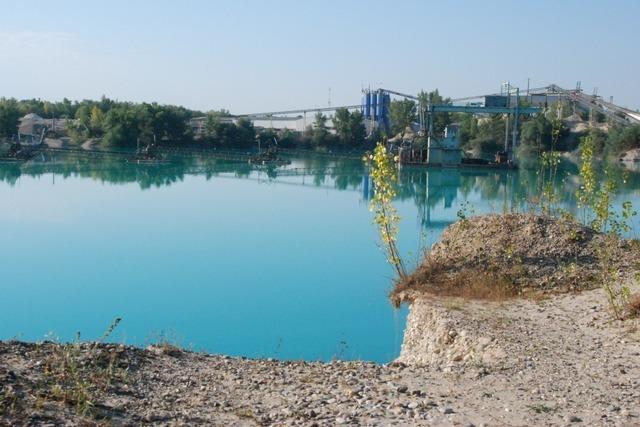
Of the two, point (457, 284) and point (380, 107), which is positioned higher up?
point (380, 107)

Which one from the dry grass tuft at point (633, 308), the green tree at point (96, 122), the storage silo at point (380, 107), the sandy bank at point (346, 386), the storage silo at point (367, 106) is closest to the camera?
the sandy bank at point (346, 386)

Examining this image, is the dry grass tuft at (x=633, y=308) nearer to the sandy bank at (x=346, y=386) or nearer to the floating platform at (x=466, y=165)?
the sandy bank at (x=346, y=386)

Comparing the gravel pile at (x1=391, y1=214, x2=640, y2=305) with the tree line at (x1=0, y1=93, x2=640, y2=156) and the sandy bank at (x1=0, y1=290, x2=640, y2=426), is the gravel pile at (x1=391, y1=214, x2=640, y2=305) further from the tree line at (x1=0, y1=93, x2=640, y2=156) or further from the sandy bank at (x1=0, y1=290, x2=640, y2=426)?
the tree line at (x1=0, y1=93, x2=640, y2=156)

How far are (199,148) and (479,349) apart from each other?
43045 mm

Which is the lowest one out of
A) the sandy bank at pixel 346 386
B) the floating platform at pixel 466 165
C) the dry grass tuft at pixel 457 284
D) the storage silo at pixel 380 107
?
the dry grass tuft at pixel 457 284

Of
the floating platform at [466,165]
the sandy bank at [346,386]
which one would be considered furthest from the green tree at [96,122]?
the sandy bank at [346,386]

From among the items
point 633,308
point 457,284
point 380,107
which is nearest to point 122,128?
point 380,107

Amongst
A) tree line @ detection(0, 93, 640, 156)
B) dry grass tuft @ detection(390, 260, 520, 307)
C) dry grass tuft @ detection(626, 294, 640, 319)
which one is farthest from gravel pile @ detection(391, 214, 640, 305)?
tree line @ detection(0, 93, 640, 156)

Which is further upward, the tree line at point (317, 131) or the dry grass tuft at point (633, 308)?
the tree line at point (317, 131)

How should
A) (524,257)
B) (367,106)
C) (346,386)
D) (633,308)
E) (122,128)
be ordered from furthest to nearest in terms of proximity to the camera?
(367,106), (122,128), (524,257), (633,308), (346,386)

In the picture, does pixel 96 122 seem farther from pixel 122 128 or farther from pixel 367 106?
pixel 367 106

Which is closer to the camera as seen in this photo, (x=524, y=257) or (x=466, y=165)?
(x=524, y=257)

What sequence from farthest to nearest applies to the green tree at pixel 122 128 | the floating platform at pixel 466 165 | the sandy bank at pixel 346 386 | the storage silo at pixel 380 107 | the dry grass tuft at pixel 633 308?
the storage silo at pixel 380 107
the green tree at pixel 122 128
the floating platform at pixel 466 165
the dry grass tuft at pixel 633 308
the sandy bank at pixel 346 386

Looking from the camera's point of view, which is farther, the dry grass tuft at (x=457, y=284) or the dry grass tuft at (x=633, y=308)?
the dry grass tuft at (x=457, y=284)
